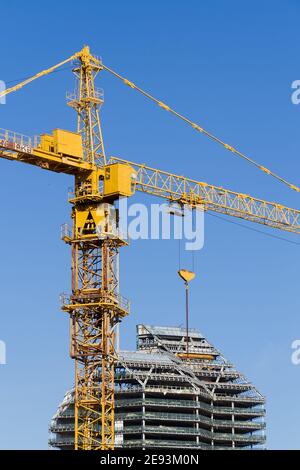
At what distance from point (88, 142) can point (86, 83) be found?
23.5 ft

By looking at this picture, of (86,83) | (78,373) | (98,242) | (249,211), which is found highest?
(86,83)

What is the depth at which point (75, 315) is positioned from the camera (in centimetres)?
12044

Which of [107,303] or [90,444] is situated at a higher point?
[107,303]

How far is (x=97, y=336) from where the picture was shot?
119 metres

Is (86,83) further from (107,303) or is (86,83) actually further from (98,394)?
(98,394)

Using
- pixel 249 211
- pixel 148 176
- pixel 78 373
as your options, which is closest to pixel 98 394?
pixel 78 373
